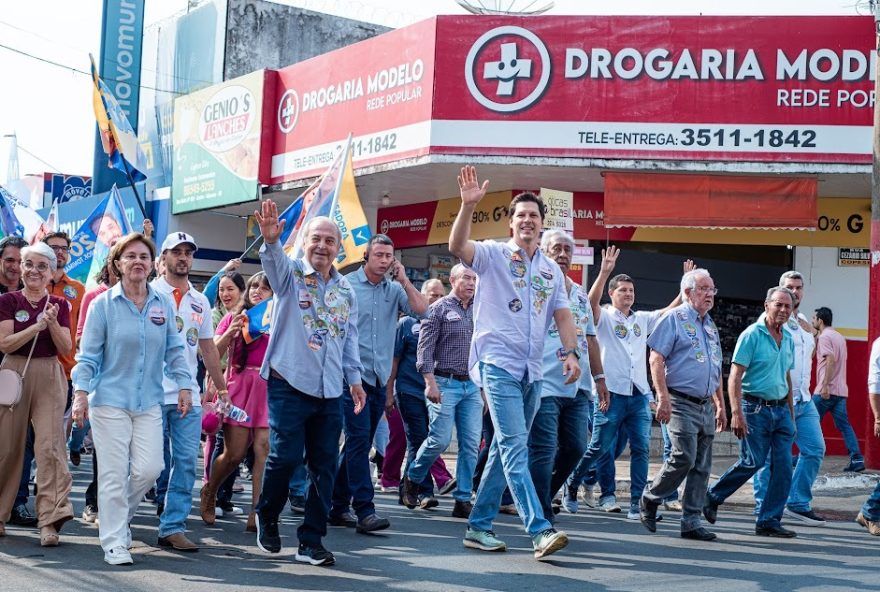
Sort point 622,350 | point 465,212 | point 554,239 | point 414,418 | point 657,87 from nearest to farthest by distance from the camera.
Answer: point 465,212, point 554,239, point 622,350, point 414,418, point 657,87

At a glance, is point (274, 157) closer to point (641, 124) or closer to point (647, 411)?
point (641, 124)

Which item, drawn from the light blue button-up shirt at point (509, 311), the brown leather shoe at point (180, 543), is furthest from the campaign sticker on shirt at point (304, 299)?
the brown leather shoe at point (180, 543)

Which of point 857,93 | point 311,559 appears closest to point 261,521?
point 311,559

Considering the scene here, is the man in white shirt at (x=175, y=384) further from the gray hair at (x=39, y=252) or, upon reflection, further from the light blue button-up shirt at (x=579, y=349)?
the light blue button-up shirt at (x=579, y=349)

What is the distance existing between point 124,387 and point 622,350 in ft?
15.8

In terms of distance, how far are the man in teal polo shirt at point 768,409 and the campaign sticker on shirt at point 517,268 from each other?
2.41 m

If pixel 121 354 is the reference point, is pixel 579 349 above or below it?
above

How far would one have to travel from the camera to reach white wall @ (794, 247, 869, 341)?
643 inches

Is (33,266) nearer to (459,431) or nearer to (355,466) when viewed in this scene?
(355,466)

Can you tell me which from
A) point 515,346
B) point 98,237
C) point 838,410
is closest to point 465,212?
point 515,346

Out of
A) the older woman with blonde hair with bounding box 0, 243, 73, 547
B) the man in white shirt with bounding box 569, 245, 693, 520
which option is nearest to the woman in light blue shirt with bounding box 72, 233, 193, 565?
the older woman with blonde hair with bounding box 0, 243, 73, 547

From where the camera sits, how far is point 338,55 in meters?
18.3

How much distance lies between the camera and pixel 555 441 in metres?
7.77

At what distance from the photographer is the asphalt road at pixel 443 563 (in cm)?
630
